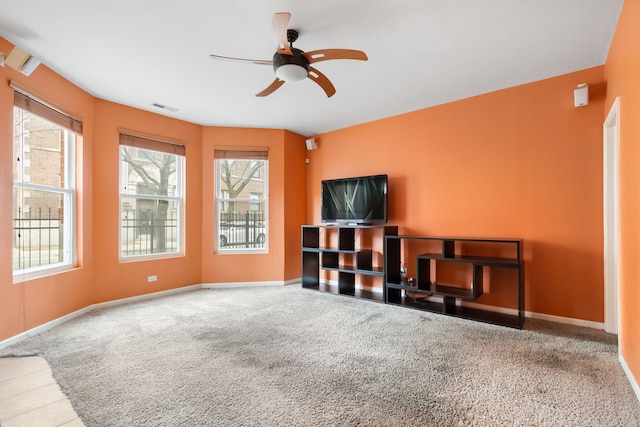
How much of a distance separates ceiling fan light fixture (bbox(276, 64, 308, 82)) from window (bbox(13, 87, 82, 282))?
2447mm

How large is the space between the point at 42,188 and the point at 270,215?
279cm

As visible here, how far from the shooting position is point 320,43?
253cm

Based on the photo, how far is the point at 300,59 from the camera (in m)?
2.30

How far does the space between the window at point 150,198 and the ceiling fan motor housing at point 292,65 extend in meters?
2.77

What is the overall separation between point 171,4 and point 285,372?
2.72 meters

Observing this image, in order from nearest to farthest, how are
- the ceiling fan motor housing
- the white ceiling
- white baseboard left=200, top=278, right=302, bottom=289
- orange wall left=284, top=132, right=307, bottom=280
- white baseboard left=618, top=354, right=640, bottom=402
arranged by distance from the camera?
1. white baseboard left=618, top=354, right=640, bottom=402
2. the white ceiling
3. the ceiling fan motor housing
4. white baseboard left=200, top=278, right=302, bottom=289
5. orange wall left=284, top=132, right=307, bottom=280

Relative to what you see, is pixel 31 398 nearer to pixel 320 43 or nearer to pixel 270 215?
pixel 320 43

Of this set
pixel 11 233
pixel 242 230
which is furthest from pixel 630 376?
pixel 11 233

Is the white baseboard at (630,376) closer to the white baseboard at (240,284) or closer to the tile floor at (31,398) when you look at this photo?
the tile floor at (31,398)

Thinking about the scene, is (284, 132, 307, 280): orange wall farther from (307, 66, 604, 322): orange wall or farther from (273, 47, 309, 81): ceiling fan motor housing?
(273, 47, 309, 81): ceiling fan motor housing

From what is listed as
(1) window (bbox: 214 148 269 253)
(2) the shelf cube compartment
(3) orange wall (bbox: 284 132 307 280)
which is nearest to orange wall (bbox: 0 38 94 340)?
(1) window (bbox: 214 148 269 253)

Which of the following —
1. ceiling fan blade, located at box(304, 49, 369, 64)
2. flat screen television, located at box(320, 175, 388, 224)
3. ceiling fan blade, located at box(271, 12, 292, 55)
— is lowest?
flat screen television, located at box(320, 175, 388, 224)

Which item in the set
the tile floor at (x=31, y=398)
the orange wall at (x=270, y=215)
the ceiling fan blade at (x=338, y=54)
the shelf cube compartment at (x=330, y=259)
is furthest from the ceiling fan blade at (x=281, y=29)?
the shelf cube compartment at (x=330, y=259)

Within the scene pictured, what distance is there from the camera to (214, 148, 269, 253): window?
4.82m
